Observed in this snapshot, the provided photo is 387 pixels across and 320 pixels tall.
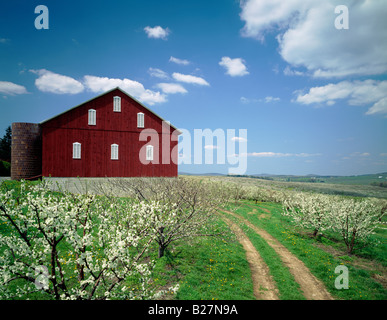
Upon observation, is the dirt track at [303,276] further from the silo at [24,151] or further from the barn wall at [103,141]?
the silo at [24,151]

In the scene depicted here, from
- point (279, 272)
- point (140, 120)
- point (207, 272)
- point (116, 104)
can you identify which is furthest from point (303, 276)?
point (116, 104)

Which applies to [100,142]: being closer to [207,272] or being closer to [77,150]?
[77,150]

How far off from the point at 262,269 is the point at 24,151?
3367cm

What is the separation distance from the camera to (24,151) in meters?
29.5

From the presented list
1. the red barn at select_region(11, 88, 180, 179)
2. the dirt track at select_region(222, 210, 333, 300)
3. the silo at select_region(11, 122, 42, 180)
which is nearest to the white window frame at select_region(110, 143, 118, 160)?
the red barn at select_region(11, 88, 180, 179)

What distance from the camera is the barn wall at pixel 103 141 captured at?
27.6 m

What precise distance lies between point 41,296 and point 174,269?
580 centimetres

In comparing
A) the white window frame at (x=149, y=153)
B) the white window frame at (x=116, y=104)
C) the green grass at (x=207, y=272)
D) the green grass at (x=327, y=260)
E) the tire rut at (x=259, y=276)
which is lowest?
the green grass at (x=327, y=260)

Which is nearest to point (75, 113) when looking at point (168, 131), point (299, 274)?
point (168, 131)

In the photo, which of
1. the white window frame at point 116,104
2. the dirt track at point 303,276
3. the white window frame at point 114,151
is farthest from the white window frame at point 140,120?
the dirt track at point 303,276

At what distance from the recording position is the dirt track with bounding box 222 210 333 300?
9.95 metres

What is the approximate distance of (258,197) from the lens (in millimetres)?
38312

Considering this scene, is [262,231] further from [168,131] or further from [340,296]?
[168,131]
